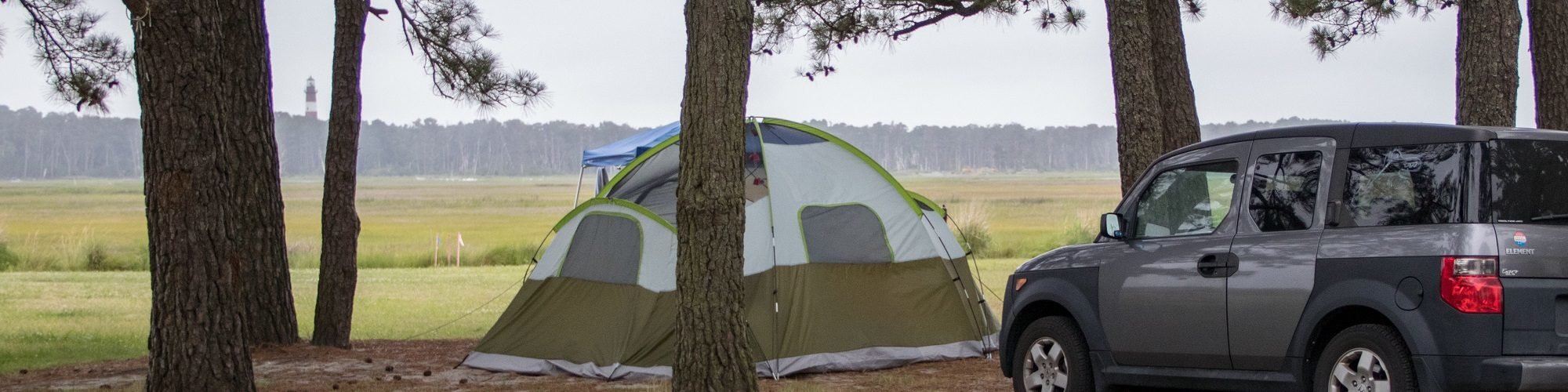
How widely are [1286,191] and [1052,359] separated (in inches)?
68.0

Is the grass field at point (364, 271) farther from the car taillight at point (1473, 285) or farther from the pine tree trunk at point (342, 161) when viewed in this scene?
the car taillight at point (1473, 285)

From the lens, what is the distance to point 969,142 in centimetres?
16388

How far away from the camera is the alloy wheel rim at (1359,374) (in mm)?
5508

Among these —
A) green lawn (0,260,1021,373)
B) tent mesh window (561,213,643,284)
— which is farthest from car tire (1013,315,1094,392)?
green lawn (0,260,1021,373)

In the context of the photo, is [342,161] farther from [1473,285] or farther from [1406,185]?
[1473,285]

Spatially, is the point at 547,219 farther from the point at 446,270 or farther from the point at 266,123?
the point at 266,123

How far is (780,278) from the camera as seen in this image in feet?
32.7

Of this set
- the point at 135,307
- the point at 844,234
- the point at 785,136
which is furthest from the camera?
the point at 135,307

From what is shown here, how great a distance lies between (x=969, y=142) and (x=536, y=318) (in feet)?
510

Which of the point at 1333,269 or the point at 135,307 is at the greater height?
the point at 1333,269

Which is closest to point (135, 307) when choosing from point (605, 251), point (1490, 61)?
point (605, 251)

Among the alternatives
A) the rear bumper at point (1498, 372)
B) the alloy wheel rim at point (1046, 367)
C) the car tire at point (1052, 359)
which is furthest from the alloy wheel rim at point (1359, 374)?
the alloy wheel rim at point (1046, 367)

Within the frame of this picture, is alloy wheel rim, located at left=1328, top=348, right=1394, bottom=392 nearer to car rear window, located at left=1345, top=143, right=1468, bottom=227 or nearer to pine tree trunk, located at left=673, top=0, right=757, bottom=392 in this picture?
car rear window, located at left=1345, top=143, right=1468, bottom=227

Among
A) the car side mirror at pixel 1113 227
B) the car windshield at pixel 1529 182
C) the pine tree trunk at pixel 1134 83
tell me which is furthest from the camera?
the pine tree trunk at pixel 1134 83
